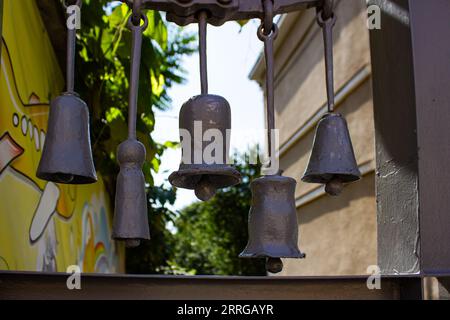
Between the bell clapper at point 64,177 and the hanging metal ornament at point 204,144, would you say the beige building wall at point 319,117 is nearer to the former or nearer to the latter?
the hanging metal ornament at point 204,144

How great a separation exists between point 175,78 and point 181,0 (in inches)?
156

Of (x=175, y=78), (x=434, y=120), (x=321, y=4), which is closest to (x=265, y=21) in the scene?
(x=321, y=4)

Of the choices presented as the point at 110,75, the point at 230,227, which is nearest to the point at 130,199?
the point at 110,75

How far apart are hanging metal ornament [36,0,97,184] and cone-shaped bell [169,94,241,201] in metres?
0.25

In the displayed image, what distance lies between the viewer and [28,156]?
296cm

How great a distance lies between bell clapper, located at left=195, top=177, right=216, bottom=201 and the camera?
1.83 meters

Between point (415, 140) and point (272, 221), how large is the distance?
55cm

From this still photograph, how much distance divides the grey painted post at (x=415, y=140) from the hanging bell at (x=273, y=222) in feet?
1.38

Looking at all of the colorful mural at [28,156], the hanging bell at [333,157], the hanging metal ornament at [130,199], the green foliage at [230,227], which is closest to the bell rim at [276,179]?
the hanging bell at [333,157]

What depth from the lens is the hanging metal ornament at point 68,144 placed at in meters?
1.69

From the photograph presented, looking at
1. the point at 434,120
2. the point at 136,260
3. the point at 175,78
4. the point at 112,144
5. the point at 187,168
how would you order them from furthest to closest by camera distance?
the point at 136,260 → the point at 175,78 → the point at 112,144 → the point at 434,120 → the point at 187,168

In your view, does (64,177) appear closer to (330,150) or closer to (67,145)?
(67,145)
